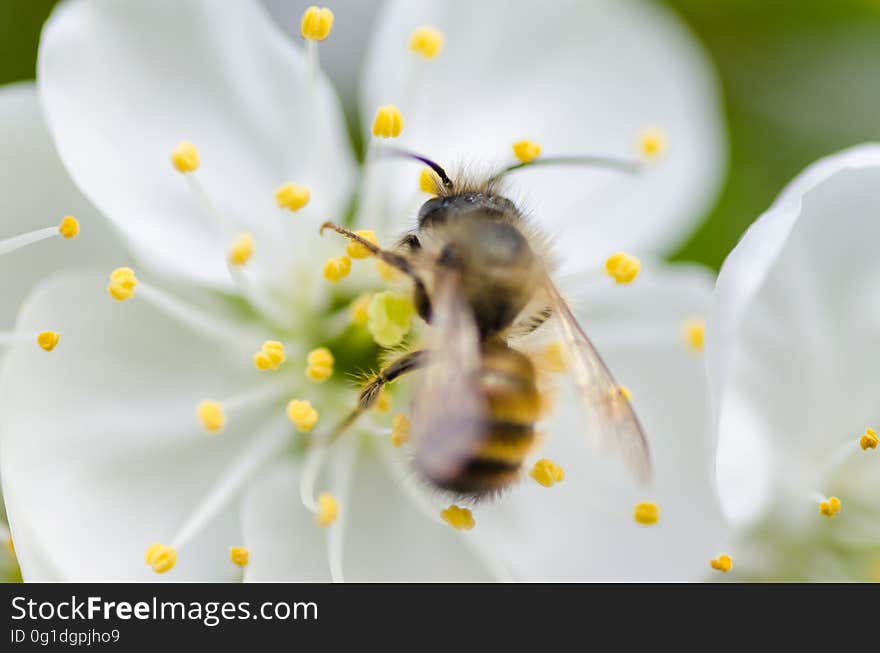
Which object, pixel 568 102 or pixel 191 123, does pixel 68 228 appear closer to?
pixel 191 123

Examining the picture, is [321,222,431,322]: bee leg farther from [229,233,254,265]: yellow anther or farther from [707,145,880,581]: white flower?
[707,145,880,581]: white flower

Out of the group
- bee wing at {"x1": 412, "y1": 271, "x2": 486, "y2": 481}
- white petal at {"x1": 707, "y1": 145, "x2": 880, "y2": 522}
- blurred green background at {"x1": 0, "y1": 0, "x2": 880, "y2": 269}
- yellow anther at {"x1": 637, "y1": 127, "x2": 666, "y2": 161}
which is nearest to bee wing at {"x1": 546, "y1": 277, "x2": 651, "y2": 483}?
bee wing at {"x1": 412, "y1": 271, "x2": 486, "y2": 481}

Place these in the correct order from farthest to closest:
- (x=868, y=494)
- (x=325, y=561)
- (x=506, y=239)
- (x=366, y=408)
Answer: (x=868, y=494)
(x=325, y=561)
(x=366, y=408)
(x=506, y=239)

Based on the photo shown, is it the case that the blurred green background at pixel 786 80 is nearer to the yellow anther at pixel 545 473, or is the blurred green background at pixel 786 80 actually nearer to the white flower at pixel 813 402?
the white flower at pixel 813 402

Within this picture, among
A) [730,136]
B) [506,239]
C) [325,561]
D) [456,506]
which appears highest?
[506,239]

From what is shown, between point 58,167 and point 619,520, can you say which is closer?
point 58,167
